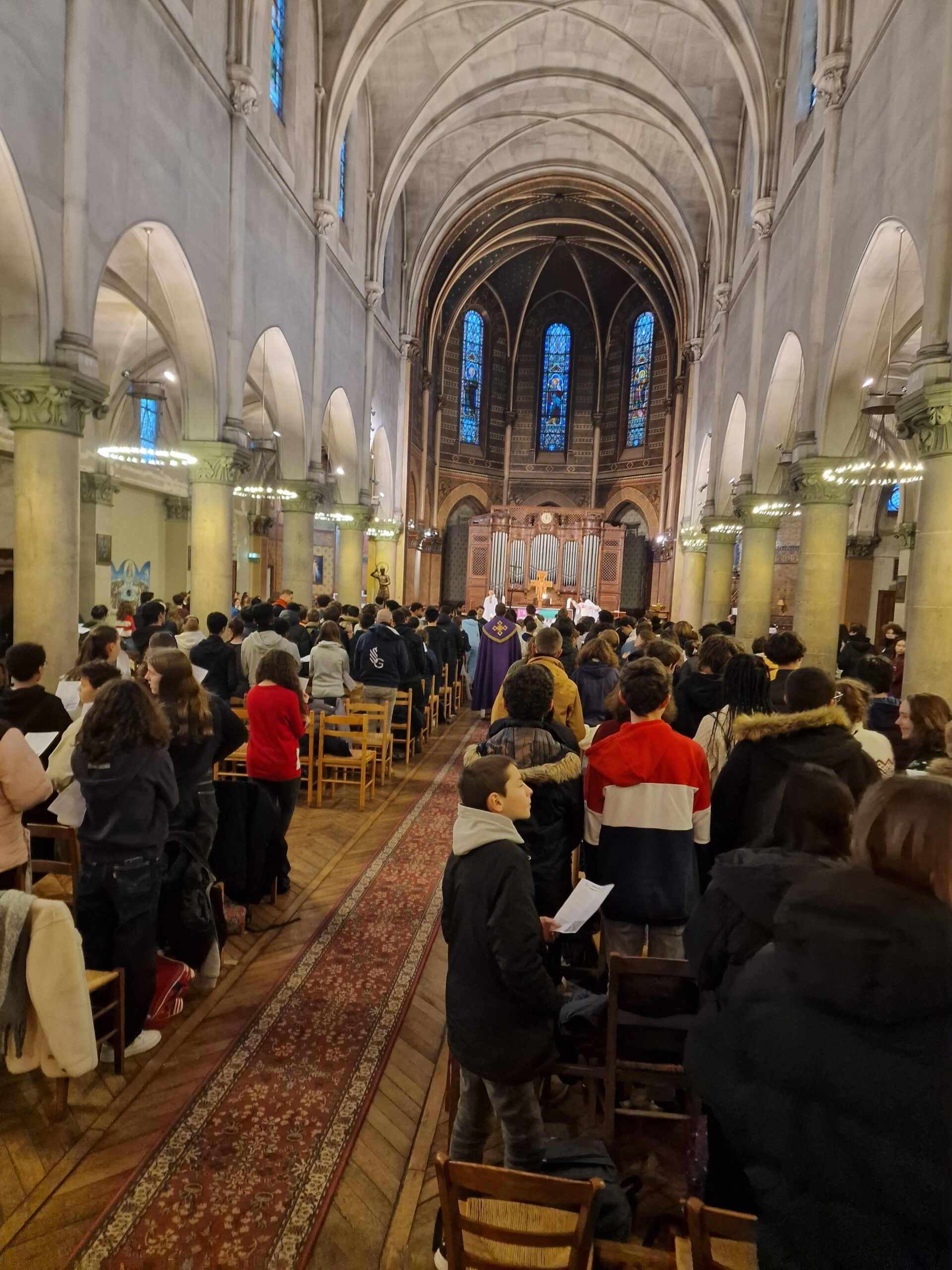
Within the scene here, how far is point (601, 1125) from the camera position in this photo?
3051mm

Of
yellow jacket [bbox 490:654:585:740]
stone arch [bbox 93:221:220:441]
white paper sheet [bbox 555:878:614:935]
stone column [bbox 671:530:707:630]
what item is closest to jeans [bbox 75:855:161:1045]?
white paper sheet [bbox 555:878:614:935]

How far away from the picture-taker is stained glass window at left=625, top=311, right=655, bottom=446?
98.1ft

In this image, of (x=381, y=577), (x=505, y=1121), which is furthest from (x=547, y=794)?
(x=381, y=577)

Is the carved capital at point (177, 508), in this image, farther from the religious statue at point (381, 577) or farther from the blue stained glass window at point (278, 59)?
the blue stained glass window at point (278, 59)

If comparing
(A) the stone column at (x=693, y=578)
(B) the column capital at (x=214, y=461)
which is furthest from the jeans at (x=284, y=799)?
(A) the stone column at (x=693, y=578)

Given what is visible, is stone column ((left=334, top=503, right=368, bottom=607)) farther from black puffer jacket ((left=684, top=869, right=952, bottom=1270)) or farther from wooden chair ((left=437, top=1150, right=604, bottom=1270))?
black puffer jacket ((left=684, top=869, right=952, bottom=1270))

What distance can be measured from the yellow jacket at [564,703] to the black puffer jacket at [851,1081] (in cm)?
356

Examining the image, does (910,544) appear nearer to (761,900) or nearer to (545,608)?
(545,608)

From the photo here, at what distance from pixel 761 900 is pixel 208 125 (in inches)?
442

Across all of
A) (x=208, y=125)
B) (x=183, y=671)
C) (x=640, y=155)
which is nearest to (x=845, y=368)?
(x=208, y=125)

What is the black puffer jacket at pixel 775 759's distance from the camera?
9.18 ft

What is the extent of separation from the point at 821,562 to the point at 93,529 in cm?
1409

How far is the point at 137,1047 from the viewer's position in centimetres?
341

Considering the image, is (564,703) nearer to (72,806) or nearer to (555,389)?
(72,806)
